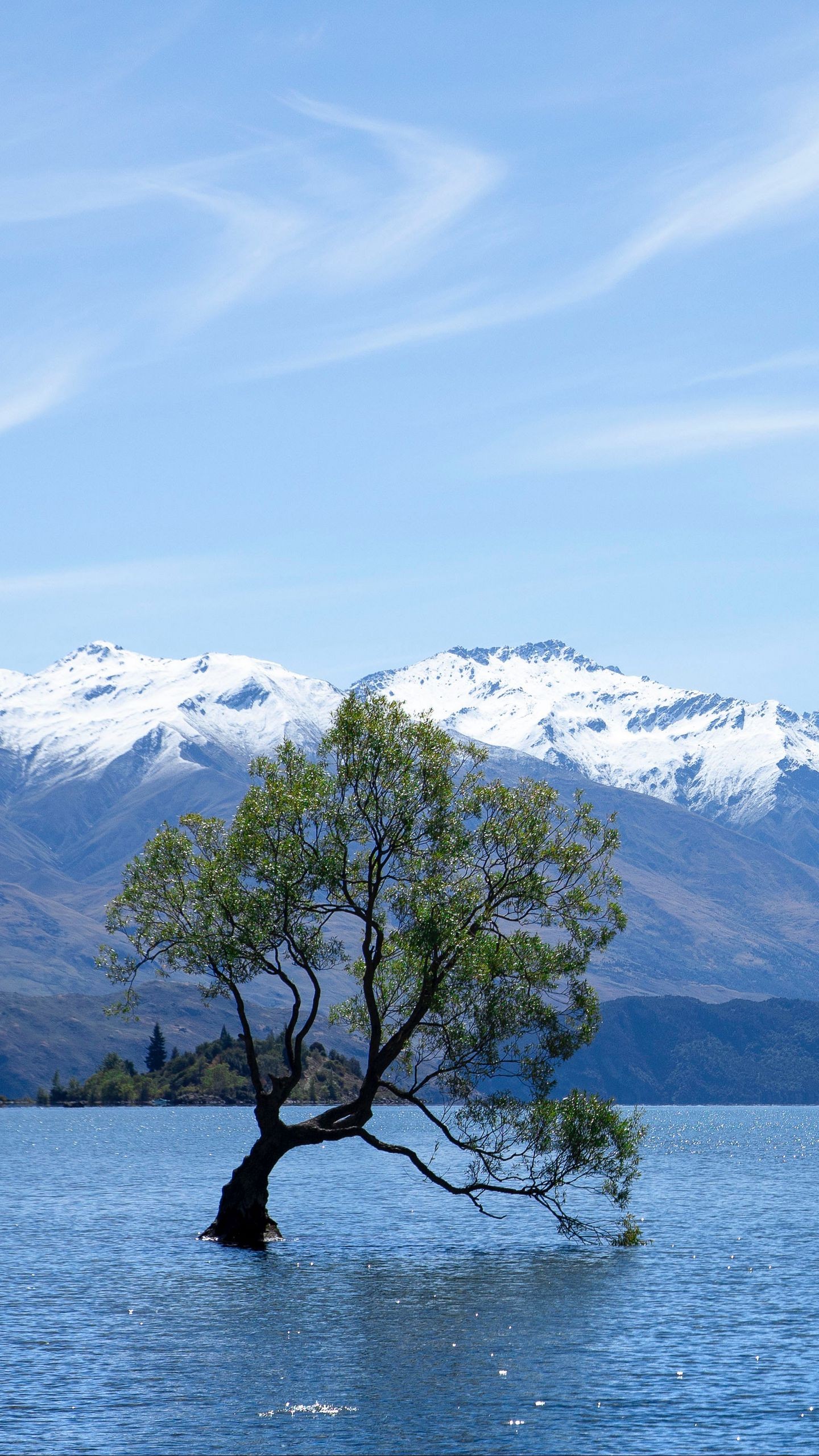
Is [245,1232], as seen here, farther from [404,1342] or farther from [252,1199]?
[404,1342]

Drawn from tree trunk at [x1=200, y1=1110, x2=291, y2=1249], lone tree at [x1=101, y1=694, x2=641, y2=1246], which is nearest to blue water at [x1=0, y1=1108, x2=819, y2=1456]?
tree trunk at [x1=200, y1=1110, x2=291, y2=1249]

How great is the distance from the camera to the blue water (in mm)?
48906

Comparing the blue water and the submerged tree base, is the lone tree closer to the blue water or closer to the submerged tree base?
the submerged tree base

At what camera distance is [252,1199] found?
85250 millimetres

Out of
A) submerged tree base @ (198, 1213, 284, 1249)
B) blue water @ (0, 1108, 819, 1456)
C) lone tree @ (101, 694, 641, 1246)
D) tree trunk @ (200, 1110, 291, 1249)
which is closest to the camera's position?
blue water @ (0, 1108, 819, 1456)

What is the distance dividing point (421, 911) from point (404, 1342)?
71.0 feet

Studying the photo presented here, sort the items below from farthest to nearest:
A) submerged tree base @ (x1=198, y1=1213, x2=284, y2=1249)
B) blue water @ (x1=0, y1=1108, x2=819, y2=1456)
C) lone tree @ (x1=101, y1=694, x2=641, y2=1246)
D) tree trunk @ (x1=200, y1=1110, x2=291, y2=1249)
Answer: submerged tree base @ (x1=198, y1=1213, x2=284, y2=1249) < tree trunk @ (x1=200, y1=1110, x2=291, y2=1249) < lone tree @ (x1=101, y1=694, x2=641, y2=1246) < blue water @ (x1=0, y1=1108, x2=819, y2=1456)

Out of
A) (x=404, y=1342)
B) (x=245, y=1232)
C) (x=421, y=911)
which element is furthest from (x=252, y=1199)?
(x=404, y=1342)

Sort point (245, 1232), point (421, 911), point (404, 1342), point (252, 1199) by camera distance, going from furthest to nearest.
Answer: point (245, 1232), point (252, 1199), point (421, 911), point (404, 1342)

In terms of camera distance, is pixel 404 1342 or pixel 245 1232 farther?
pixel 245 1232

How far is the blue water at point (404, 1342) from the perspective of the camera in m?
48.9

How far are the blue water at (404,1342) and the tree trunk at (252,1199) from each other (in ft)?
4.34

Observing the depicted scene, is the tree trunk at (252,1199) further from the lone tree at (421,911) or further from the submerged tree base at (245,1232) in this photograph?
the lone tree at (421,911)

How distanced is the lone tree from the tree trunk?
0.23 m
